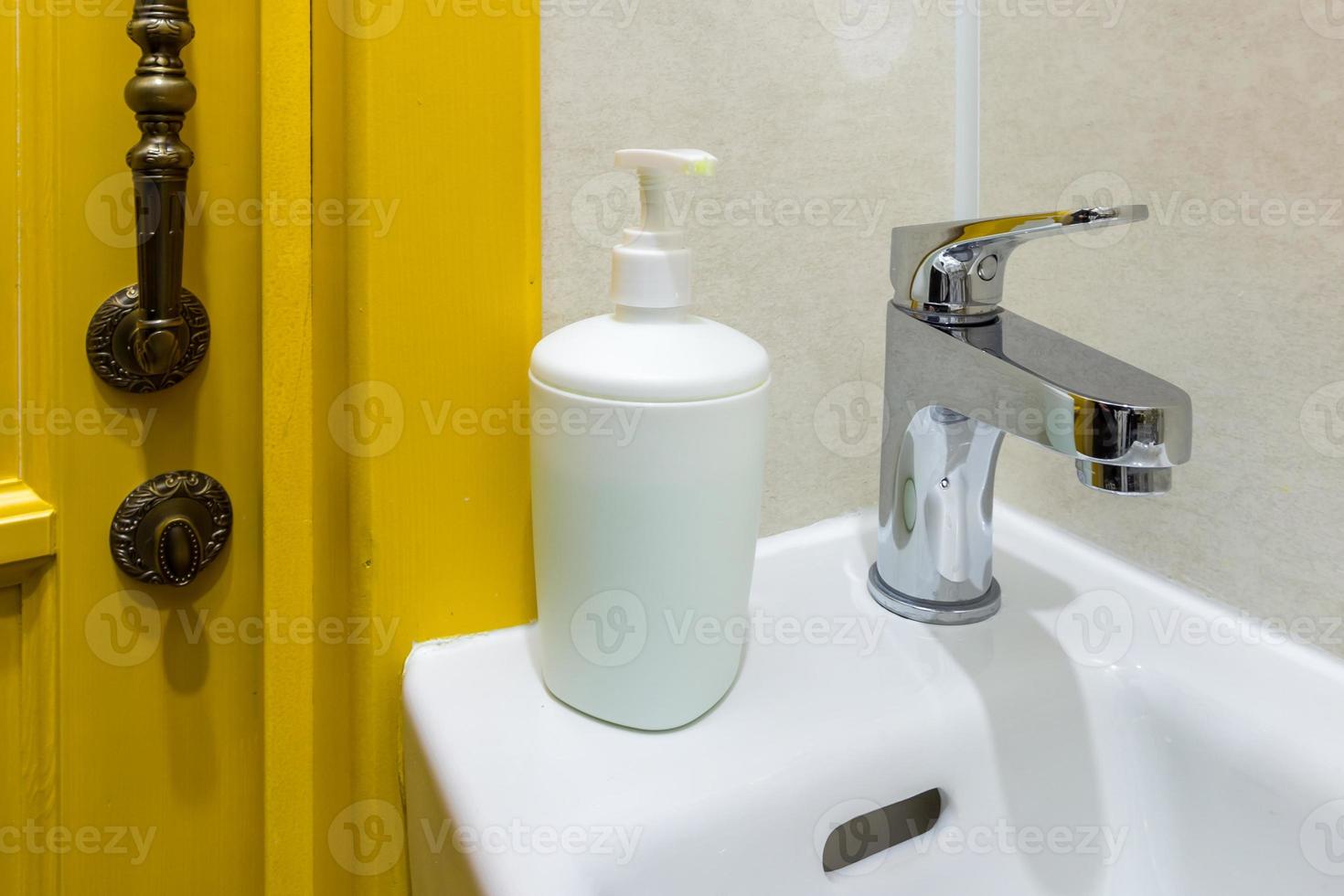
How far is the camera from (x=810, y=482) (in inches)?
21.4

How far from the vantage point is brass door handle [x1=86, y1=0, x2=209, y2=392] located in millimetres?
371

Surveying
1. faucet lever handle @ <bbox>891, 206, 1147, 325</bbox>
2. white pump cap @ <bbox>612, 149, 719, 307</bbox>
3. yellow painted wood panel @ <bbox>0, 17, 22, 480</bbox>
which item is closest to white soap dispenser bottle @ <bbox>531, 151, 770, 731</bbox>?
white pump cap @ <bbox>612, 149, 719, 307</bbox>

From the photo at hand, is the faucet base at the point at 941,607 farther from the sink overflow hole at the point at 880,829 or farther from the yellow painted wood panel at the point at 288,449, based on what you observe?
the yellow painted wood panel at the point at 288,449

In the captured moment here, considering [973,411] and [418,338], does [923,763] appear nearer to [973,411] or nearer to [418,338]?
[973,411]

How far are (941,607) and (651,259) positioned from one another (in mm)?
249

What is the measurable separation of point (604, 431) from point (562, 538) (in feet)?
0.18

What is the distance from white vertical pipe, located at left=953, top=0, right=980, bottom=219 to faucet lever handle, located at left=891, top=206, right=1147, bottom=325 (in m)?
0.15

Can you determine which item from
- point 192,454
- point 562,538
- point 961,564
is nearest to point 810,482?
point 961,564

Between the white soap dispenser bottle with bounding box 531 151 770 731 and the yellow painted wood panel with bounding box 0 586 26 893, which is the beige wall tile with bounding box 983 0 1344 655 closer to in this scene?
the white soap dispenser bottle with bounding box 531 151 770 731

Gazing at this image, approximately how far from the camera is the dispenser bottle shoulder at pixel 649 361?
0.34m

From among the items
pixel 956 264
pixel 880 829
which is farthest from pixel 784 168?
pixel 880 829

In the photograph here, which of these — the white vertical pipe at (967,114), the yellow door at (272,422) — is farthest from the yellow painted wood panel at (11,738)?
the white vertical pipe at (967,114)

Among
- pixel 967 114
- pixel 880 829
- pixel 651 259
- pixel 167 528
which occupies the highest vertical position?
pixel 967 114

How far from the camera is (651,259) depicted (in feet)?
1.19
